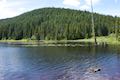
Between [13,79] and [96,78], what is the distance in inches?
600

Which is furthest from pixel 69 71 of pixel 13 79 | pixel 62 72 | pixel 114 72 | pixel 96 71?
pixel 13 79

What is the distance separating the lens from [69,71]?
57.3m

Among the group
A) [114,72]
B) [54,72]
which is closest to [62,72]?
[54,72]

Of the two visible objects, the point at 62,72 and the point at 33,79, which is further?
the point at 62,72

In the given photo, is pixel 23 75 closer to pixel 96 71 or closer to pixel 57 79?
pixel 57 79

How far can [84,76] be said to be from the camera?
51000mm

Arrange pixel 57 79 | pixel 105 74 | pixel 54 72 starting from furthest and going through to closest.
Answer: pixel 54 72, pixel 105 74, pixel 57 79

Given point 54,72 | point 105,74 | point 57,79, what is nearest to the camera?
point 57,79

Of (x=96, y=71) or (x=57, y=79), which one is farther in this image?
(x=96, y=71)

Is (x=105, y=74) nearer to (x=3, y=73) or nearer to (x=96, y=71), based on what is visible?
(x=96, y=71)

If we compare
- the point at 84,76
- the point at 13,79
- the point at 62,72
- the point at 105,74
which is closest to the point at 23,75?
the point at 13,79

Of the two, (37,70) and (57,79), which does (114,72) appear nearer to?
(57,79)

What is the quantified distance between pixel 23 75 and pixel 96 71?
587 inches

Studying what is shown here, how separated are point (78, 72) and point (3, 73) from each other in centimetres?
1573
